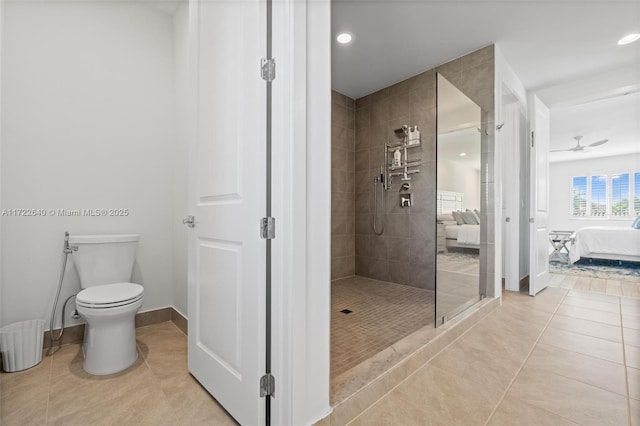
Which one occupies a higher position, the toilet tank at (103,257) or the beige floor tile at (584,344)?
the toilet tank at (103,257)

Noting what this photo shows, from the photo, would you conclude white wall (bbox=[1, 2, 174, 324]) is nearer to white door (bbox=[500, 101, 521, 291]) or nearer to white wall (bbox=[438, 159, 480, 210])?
white wall (bbox=[438, 159, 480, 210])

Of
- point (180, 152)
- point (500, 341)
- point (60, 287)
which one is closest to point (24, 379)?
point (60, 287)

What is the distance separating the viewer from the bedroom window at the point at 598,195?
750 centimetres

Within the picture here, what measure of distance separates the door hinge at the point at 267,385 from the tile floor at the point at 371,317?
1.53 ft

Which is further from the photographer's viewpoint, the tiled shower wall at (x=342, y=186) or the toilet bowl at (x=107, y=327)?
the tiled shower wall at (x=342, y=186)

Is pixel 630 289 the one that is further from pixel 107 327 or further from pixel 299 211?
pixel 107 327

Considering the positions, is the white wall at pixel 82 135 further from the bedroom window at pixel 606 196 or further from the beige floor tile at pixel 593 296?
the bedroom window at pixel 606 196

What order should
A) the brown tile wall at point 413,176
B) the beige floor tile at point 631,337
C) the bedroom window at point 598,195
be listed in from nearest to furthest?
the beige floor tile at point 631,337 → the brown tile wall at point 413,176 → the bedroom window at point 598,195

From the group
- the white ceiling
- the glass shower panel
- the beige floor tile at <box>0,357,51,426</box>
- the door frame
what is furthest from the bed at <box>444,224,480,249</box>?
the beige floor tile at <box>0,357,51,426</box>

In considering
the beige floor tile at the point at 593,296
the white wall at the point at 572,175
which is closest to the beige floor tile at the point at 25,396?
the beige floor tile at the point at 593,296

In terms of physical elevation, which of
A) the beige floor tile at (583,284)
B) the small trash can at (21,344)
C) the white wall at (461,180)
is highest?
the white wall at (461,180)

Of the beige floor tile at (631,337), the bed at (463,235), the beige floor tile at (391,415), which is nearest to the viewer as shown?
the beige floor tile at (391,415)

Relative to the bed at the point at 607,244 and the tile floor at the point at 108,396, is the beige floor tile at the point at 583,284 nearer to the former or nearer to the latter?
the bed at the point at 607,244

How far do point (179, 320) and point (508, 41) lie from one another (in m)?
3.86
